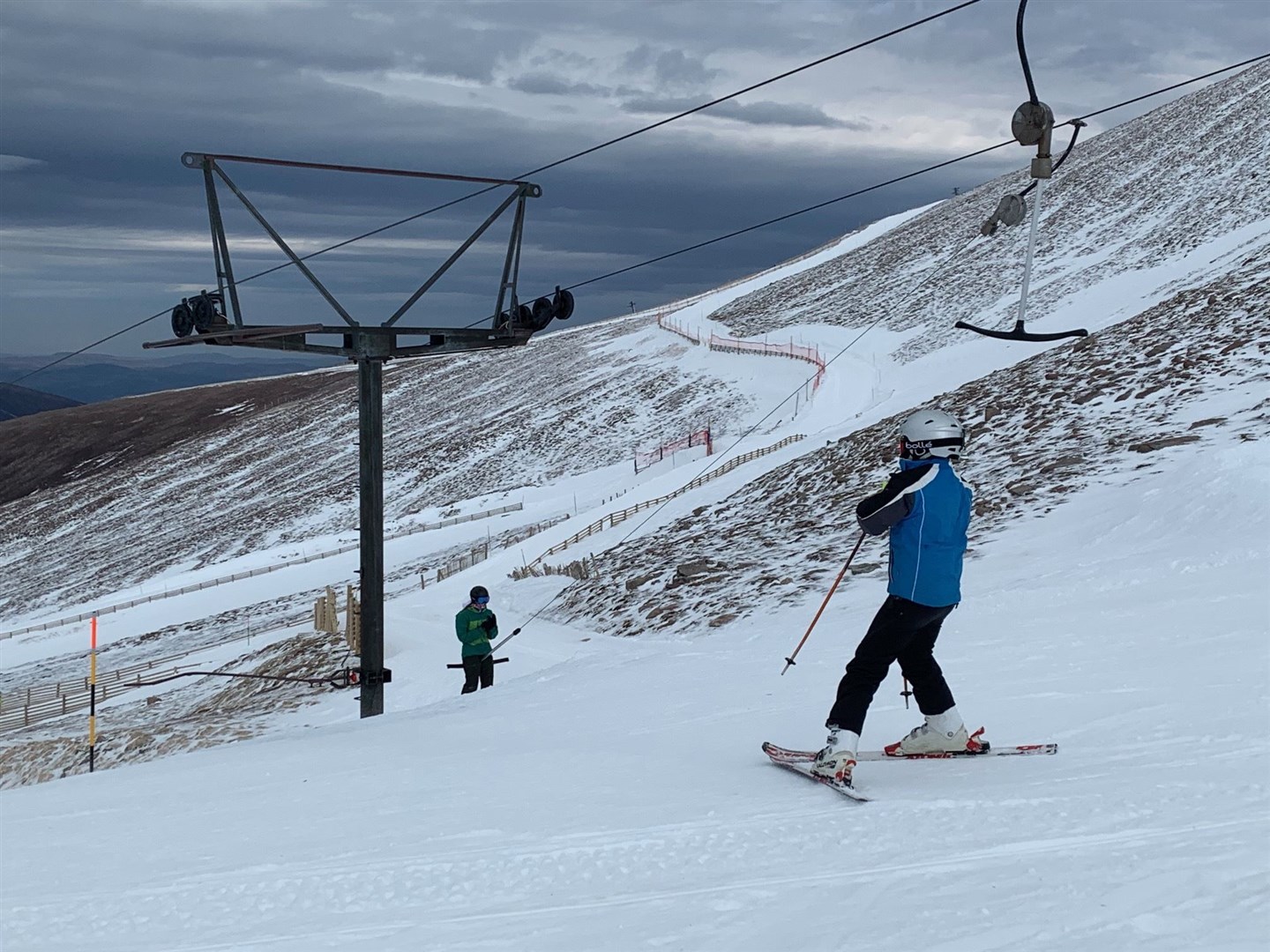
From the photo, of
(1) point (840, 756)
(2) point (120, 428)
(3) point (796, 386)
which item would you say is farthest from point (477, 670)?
(2) point (120, 428)

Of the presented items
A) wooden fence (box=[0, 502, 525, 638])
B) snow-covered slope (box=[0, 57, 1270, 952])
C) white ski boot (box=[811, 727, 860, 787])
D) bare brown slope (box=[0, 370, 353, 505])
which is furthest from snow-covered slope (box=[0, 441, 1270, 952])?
bare brown slope (box=[0, 370, 353, 505])

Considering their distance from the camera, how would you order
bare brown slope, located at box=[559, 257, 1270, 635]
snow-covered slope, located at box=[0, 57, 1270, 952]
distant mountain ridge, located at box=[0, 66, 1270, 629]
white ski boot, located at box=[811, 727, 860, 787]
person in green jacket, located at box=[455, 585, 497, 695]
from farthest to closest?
1. distant mountain ridge, located at box=[0, 66, 1270, 629]
2. bare brown slope, located at box=[559, 257, 1270, 635]
3. person in green jacket, located at box=[455, 585, 497, 695]
4. white ski boot, located at box=[811, 727, 860, 787]
5. snow-covered slope, located at box=[0, 57, 1270, 952]

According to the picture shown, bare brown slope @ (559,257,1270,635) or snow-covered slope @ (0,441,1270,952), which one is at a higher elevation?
bare brown slope @ (559,257,1270,635)

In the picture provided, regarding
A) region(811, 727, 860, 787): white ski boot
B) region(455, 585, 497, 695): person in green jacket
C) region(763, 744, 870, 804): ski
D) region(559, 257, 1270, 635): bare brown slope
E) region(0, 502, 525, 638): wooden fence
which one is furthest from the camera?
region(0, 502, 525, 638): wooden fence

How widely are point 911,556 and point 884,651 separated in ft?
1.76

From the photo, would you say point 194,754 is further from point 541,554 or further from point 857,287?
point 857,287

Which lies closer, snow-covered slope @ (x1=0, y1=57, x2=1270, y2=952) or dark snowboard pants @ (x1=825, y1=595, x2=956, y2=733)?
snow-covered slope @ (x1=0, y1=57, x2=1270, y2=952)

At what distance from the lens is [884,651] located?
6172 millimetres

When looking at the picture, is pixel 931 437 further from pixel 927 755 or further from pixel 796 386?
pixel 796 386

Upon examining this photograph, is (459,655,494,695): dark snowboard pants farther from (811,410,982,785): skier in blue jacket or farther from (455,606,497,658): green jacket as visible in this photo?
(811,410,982,785): skier in blue jacket

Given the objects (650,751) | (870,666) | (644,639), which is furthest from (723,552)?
(870,666)

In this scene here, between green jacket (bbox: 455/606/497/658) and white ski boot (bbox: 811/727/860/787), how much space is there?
7.71m

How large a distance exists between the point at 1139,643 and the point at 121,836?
23.0 feet

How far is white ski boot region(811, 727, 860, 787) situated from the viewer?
19.9 feet
